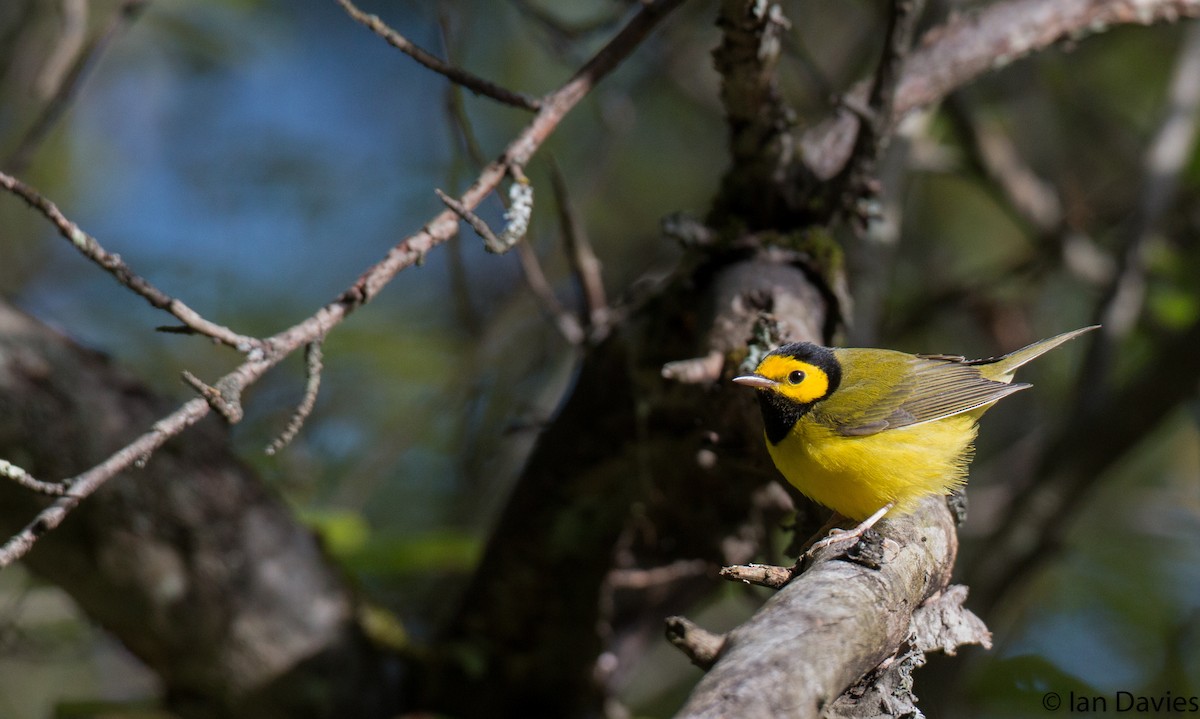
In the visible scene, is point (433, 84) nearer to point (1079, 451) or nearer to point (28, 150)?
point (28, 150)

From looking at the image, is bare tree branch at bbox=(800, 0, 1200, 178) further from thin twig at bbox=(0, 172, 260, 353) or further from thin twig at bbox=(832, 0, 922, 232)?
thin twig at bbox=(0, 172, 260, 353)

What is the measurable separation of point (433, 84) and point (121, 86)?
2468 mm

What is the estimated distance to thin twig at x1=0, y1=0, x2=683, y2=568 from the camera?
158 cm

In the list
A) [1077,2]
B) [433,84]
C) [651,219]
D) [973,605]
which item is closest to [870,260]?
[1077,2]

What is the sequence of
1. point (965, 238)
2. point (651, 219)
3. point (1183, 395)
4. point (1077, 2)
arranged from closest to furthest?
point (1077, 2) < point (1183, 395) < point (651, 219) < point (965, 238)

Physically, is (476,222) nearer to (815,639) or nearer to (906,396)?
(815,639)

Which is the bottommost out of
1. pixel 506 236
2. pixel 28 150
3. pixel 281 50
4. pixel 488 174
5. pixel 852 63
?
pixel 506 236

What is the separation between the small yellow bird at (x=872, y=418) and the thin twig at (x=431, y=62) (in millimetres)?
891

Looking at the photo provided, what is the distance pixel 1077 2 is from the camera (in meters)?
3.53

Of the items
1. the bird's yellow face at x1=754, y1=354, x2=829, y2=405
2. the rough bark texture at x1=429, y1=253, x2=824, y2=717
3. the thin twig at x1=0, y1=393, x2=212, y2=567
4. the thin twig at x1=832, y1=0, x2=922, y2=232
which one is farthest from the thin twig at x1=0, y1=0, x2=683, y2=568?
the bird's yellow face at x1=754, y1=354, x2=829, y2=405

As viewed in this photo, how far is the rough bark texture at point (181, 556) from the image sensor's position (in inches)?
120

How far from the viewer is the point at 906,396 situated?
3.43 metres

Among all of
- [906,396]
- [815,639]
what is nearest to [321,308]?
[815,639]

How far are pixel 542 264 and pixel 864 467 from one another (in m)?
3.21
